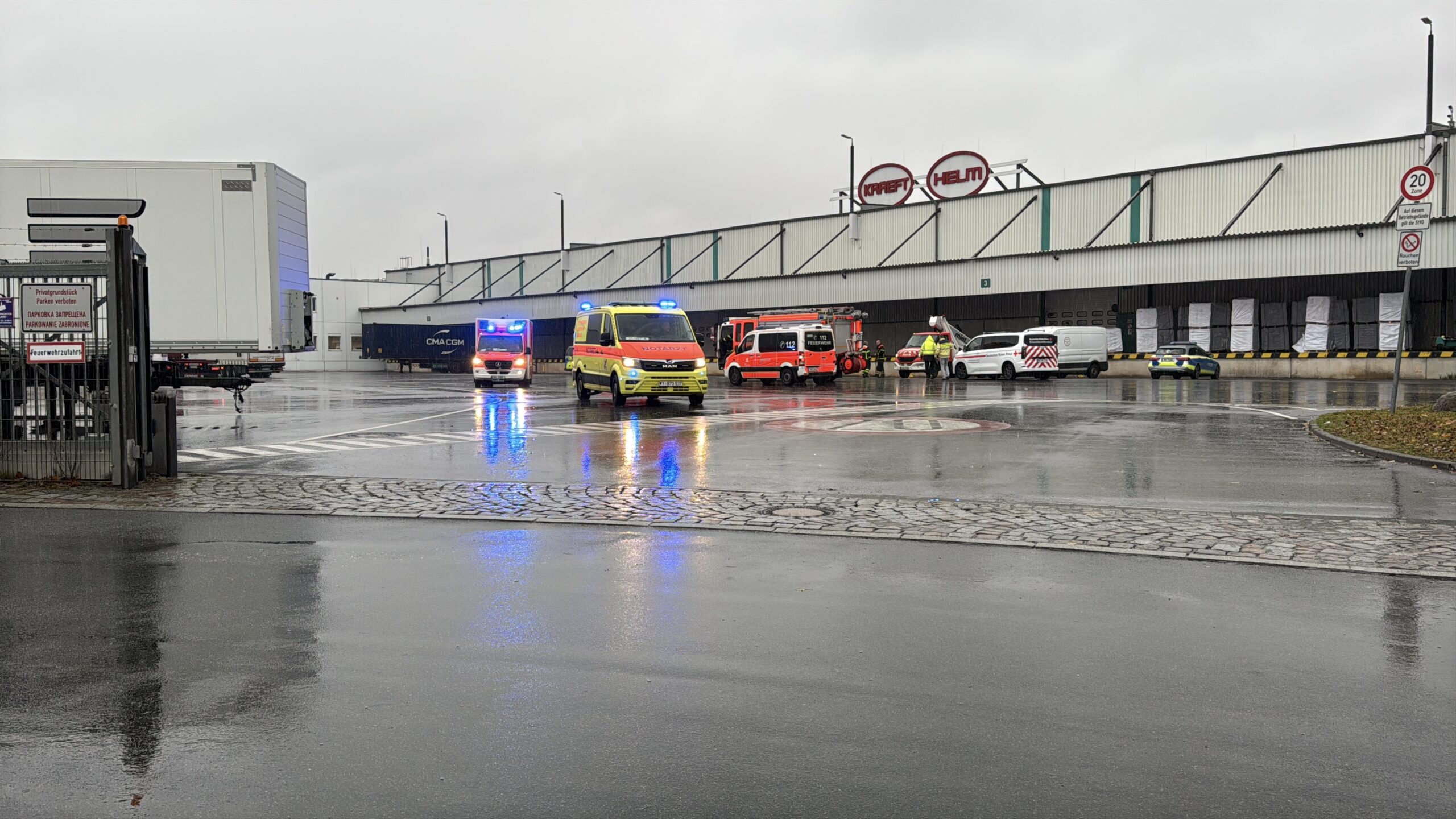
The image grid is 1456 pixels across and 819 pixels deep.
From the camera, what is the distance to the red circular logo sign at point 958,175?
177 feet

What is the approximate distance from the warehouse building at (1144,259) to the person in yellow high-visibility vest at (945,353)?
5424mm

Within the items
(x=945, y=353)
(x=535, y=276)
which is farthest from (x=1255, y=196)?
(x=535, y=276)

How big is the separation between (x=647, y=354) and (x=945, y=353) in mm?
22673

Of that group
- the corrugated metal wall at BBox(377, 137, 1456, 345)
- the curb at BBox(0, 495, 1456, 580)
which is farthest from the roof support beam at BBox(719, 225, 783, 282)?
the curb at BBox(0, 495, 1456, 580)

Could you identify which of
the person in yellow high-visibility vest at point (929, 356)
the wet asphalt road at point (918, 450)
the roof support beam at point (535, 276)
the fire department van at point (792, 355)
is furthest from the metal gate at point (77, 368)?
the roof support beam at point (535, 276)

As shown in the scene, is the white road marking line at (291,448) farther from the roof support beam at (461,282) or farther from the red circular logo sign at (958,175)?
the roof support beam at (461,282)

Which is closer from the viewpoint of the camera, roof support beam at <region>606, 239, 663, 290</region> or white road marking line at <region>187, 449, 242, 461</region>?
white road marking line at <region>187, 449, 242, 461</region>

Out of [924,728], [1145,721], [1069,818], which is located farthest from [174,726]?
[1145,721]

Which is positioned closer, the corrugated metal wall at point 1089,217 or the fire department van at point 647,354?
→ the fire department van at point 647,354

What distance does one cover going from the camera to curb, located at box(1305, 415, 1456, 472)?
42.9 ft

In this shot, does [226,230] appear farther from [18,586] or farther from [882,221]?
[882,221]

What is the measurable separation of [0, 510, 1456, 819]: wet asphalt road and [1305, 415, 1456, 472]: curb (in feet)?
22.1

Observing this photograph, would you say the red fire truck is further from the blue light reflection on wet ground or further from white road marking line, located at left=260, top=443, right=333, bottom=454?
the blue light reflection on wet ground

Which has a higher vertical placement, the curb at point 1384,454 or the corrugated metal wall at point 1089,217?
the corrugated metal wall at point 1089,217
